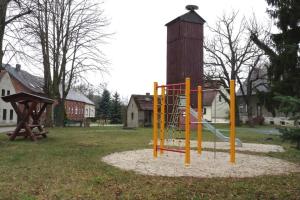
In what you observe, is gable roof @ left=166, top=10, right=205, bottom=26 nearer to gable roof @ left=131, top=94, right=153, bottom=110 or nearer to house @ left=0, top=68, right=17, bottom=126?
gable roof @ left=131, top=94, right=153, bottom=110

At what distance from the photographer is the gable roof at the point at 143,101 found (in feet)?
153

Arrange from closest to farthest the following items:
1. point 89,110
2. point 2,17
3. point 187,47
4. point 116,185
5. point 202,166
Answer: point 116,185
point 202,166
point 2,17
point 187,47
point 89,110

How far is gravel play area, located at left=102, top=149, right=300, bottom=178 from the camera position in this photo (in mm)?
8039

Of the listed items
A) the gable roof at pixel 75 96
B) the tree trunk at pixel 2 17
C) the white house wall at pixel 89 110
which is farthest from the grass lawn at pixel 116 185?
the white house wall at pixel 89 110

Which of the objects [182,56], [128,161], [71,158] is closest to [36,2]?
[71,158]

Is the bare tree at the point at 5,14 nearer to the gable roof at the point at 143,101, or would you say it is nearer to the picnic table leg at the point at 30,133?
the picnic table leg at the point at 30,133

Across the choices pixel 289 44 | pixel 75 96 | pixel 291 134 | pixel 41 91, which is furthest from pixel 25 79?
pixel 291 134

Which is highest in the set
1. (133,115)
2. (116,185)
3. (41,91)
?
(41,91)

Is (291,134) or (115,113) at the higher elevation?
(115,113)

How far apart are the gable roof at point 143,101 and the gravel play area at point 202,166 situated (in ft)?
116

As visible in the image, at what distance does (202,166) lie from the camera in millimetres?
8992

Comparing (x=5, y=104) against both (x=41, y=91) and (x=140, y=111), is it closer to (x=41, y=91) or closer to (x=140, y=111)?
(x=41, y=91)

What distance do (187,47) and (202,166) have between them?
67.0 ft

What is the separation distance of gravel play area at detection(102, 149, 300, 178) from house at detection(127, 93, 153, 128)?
110 ft
